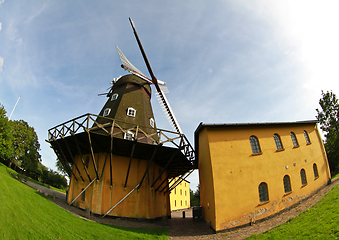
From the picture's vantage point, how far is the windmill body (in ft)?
39.4

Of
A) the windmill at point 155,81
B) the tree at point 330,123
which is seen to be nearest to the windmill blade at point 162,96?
the windmill at point 155,81

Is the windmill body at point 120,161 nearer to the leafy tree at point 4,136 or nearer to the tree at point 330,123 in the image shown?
the leafy tree at point 4,136

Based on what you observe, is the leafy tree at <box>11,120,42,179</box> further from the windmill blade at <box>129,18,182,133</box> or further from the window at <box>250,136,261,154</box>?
the window at <box>250,136,261,154</box>

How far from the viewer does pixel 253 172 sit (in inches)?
462

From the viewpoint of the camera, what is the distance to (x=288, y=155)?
13.4m

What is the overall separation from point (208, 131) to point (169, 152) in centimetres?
367

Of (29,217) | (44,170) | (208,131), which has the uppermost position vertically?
(208,131)

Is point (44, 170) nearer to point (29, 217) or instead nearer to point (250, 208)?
point (29, 217)

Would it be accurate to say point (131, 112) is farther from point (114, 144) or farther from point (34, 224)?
point (34, 224)

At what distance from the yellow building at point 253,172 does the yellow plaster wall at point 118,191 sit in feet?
15.4

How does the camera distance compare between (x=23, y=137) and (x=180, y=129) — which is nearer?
(x=180, y=129)

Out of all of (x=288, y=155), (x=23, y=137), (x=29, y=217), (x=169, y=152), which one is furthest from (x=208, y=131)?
(x=23, y=137)

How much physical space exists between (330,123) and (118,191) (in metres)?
26.6

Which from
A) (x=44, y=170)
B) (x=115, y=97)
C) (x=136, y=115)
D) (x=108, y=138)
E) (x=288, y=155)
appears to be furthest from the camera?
(x=44, y=170)
